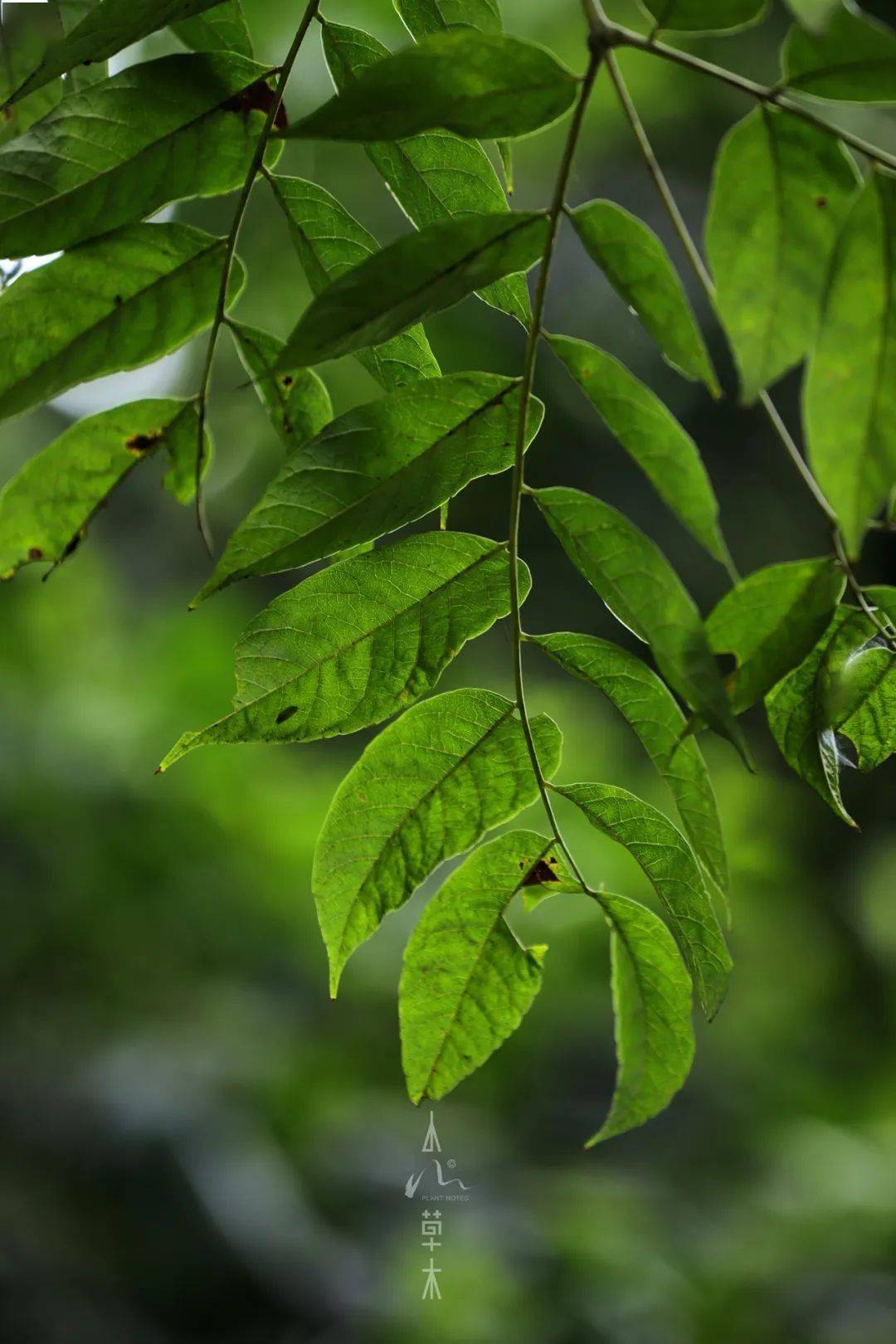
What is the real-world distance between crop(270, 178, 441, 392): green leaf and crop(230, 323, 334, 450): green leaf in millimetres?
58

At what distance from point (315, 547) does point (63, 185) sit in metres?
0.19

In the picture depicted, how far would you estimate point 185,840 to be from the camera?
7.64 ft

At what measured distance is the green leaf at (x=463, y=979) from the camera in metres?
0.54

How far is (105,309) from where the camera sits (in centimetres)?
51

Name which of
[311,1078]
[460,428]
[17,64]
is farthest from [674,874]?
[311,1078]

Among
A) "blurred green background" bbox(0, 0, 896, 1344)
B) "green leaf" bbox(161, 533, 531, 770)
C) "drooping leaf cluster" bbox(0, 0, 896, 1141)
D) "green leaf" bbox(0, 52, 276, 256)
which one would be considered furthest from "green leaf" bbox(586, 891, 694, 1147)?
"blurred green background" bbox(0, 0, 896, 1344)

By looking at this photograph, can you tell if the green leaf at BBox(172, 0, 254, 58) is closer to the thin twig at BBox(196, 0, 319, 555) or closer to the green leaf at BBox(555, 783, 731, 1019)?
the thin twig at BBox(196, 0, 319, 555)

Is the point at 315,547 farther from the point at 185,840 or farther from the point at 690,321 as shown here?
the point at 185,840

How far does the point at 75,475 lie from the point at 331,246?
0.16 metres

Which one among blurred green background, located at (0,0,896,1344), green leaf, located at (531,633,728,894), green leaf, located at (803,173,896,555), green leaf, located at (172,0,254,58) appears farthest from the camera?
blurred green background, located at (0,0,896,1344)

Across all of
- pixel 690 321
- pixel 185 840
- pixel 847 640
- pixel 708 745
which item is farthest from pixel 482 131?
pixel 708 745

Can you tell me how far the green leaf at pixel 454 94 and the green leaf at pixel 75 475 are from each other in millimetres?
217

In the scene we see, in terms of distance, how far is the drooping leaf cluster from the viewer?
357 millimetres

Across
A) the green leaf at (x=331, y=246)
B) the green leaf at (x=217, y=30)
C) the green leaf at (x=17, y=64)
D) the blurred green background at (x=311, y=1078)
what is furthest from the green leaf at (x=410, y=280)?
the blurred green background at (x=311, y=1078)
